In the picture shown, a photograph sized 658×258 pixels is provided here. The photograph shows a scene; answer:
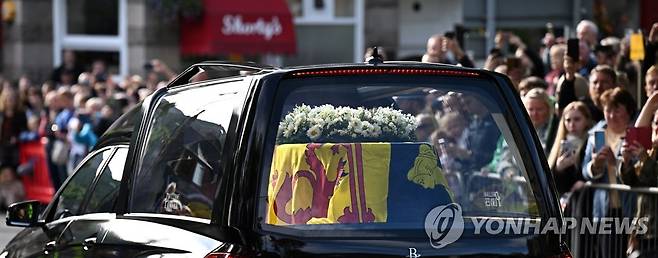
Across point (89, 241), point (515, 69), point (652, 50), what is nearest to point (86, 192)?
point (89, 241)

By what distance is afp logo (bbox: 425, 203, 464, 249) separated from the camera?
5371mm

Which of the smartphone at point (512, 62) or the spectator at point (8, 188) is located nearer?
the smartphone at point (512, 62)

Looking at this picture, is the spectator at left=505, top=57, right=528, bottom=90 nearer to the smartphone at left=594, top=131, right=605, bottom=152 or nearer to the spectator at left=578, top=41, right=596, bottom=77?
the spectator at left=578, top=41, right=596, bottom=77

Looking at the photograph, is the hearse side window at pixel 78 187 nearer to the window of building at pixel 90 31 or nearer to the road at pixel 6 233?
the road at pixel 6 233

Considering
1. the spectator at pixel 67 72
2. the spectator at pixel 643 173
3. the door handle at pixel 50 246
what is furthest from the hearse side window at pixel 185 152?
the spectator at pixel 67 72

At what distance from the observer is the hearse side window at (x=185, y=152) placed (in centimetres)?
561

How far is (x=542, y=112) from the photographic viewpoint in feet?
35.6

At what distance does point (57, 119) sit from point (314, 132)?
12100 mm

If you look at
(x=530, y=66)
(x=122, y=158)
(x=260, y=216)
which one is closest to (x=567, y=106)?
(x=530, y=66)

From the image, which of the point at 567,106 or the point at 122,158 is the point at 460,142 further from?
the point at 567,106

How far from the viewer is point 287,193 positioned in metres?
5.42

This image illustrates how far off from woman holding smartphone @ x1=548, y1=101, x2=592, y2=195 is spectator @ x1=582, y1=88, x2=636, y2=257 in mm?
138

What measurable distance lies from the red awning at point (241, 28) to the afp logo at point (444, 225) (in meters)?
16.3

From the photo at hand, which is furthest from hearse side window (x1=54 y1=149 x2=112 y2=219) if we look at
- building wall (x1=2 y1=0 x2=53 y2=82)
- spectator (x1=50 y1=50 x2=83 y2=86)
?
building wall (x1=2 y1=0 x2=53 y2=82)
